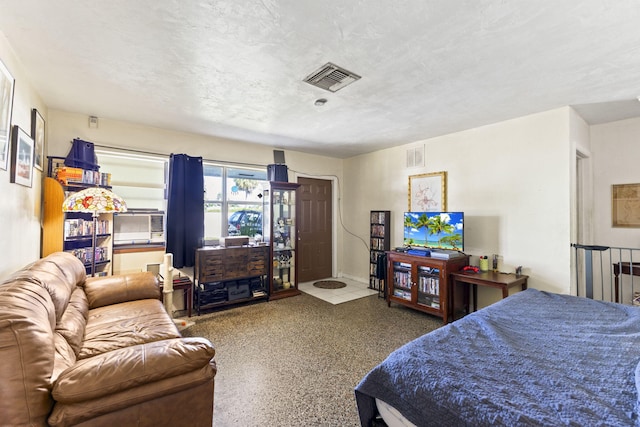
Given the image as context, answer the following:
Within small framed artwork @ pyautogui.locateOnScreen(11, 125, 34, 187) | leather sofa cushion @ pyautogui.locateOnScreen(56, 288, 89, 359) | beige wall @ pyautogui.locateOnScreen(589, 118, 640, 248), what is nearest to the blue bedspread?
leather sofa cushion @ pyautogui.locateOnScreen(56, 288, 89, 359)

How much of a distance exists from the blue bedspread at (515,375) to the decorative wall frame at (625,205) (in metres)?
2.23

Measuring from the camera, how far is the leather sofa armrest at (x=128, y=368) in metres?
1.12

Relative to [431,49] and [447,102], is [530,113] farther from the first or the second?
[431,49]

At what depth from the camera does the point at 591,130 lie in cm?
353

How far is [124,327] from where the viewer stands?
2064mm

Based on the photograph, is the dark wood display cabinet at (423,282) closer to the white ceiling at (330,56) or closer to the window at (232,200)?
the white ceiling at (330,56)

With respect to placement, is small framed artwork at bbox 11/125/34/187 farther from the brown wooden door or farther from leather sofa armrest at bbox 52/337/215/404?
the brown wooden door

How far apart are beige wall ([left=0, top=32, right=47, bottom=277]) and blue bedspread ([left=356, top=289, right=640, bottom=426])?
2532mm

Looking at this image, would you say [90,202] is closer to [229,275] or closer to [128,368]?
[229,275]

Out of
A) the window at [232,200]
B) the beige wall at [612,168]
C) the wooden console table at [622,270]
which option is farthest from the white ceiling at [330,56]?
the wooden console table at [622,270]

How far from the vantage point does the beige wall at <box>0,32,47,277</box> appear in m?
1.89

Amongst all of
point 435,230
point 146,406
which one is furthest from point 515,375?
point 435,230

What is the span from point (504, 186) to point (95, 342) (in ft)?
13.9

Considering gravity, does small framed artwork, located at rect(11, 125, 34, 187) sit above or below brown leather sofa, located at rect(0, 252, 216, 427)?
above
